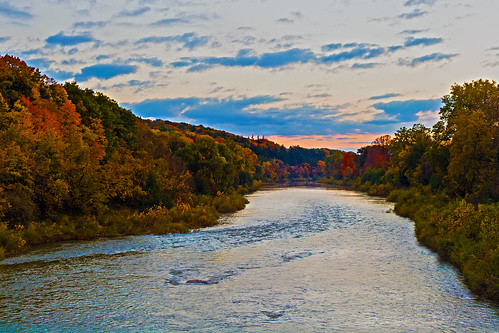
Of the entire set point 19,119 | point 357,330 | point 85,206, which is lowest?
point 357,330

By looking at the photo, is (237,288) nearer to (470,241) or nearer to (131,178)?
(470,241)

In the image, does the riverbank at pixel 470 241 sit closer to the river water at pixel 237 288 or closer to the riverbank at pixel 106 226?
the river water at pixel 237 288

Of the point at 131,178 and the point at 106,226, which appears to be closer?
the point at 106,226

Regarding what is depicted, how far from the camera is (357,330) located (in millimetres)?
16453

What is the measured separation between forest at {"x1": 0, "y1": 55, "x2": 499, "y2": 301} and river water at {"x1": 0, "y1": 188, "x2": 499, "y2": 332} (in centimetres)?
233

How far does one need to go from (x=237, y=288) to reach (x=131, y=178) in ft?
90.4

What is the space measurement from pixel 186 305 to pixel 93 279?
22.1 feet

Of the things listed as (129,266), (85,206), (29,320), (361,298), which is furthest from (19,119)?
(361,298)

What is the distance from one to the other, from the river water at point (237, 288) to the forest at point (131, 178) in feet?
7.65

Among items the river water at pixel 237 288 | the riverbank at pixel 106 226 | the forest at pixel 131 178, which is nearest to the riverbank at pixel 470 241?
the forest at pixel 131 178

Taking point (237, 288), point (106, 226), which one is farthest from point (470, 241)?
point (106, 226)

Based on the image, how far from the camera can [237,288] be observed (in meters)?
21.9

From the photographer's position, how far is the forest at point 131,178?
29.6 m

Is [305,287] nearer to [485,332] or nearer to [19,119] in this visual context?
[485,332]
